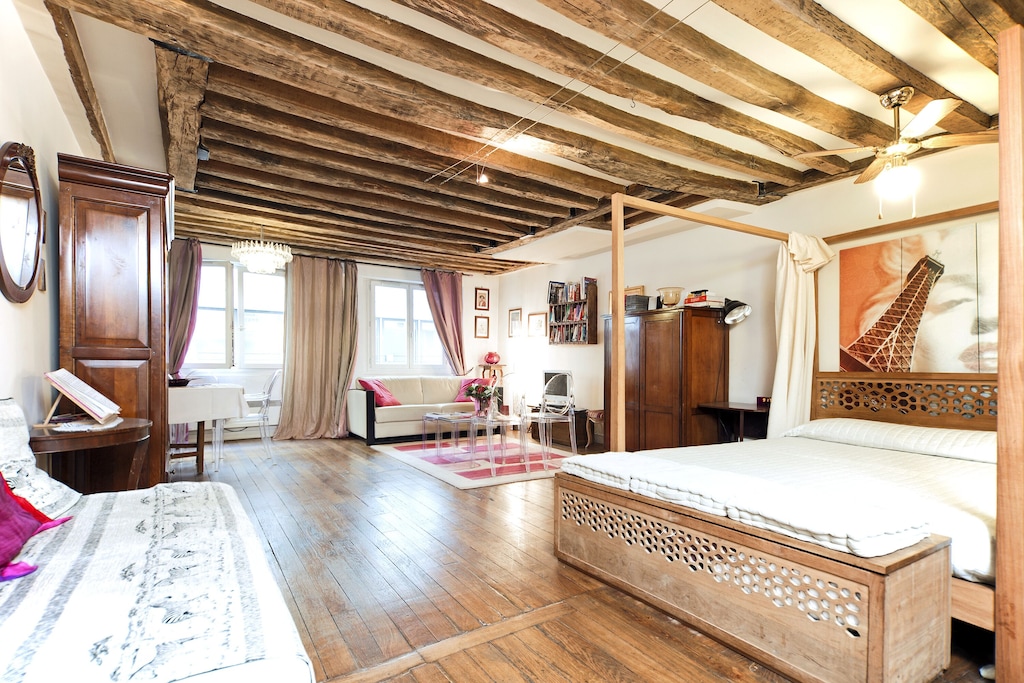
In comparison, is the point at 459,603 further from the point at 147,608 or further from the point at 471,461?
the point at 471,461

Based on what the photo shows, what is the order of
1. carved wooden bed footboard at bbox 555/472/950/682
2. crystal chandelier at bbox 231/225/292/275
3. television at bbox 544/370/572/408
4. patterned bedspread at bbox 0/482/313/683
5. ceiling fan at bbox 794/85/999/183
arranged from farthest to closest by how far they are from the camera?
television at bbox 544/370/572/408 < crystal chandelier at bbox 231/225/292/275 < ceiling fan at bbox 794/85/999/183 < carved wooden bed footboard at bbox 555/472/950/682 < patterned bedspread at bbox 0/482/313/683

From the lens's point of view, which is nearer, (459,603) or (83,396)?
(459,603)

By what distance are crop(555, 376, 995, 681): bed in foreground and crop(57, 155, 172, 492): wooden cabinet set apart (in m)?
2.35

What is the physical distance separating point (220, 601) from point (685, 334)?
4.09 meters

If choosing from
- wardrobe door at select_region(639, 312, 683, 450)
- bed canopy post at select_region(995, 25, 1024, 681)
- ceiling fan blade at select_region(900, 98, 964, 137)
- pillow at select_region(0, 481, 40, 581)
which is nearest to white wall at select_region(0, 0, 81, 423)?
pillow at select_region(0, 481, 40, 581)

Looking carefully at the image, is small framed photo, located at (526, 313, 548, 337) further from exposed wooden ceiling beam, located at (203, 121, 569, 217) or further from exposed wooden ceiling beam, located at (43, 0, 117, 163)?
exposed wooden ceiling beam, located at (43, 0, 117, 163)

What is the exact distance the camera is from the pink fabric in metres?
7.92

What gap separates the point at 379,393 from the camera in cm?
648

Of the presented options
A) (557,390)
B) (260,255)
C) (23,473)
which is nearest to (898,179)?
(23,473)

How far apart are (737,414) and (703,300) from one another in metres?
1.06

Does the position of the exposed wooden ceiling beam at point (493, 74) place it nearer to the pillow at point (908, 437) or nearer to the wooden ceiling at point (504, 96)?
the wooden ceiling at point (504, 96)

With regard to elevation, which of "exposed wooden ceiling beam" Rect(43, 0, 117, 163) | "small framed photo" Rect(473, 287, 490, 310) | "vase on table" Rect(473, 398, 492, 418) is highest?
"exposed wooden ceiling beam" Rect(43, 0, 117, 163)

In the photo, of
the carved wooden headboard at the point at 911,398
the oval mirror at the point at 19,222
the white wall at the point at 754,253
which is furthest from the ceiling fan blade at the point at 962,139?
the oval mirror at the point at 19,222

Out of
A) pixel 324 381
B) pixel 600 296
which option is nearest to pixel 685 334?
pixel 600 296
